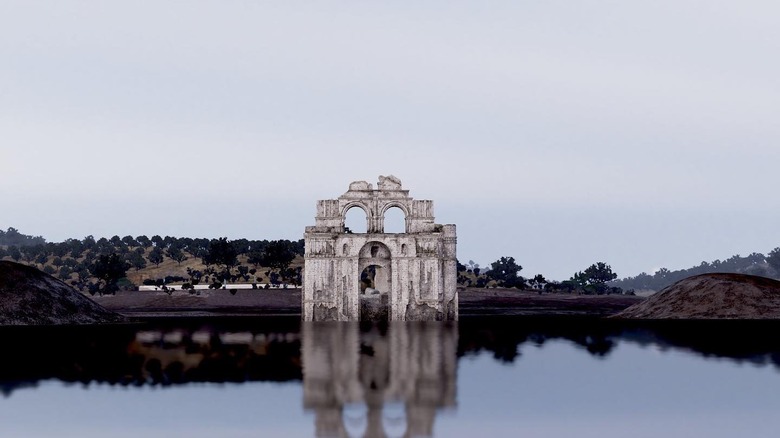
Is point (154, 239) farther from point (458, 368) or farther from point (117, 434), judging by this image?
point (117, 434)

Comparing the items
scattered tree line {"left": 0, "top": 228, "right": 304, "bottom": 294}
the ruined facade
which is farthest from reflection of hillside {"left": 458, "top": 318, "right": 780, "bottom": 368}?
scattered tree line {"left": 0, "top": 228, "right": 304, "bottom": 294}

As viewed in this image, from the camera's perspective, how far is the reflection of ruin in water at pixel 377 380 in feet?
102

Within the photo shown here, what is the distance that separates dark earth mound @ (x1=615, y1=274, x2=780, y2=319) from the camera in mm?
93588

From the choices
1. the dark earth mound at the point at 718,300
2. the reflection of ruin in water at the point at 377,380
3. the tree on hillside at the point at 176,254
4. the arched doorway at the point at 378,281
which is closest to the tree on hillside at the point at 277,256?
the tree on hillside at the point at 176,254

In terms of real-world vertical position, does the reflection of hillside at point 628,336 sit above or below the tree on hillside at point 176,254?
below

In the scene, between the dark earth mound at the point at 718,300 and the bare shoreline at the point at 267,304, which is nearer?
the dark earth mound at the point at 718,300

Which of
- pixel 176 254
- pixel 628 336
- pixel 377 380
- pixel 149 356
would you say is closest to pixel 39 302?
pixel 149 356

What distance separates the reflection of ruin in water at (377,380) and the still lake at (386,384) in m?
0.10

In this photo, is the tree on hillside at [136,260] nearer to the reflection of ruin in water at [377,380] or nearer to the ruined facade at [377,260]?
the ruined facade at [377,260]

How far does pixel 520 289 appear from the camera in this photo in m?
146

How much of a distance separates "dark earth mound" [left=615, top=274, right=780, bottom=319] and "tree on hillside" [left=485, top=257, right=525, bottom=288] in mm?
52371

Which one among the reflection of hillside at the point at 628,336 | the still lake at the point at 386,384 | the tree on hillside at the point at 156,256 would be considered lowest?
the still lake at the point at 386,384

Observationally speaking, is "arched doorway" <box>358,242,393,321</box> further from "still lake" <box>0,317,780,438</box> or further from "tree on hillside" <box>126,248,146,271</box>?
"tree on hillside" <box>126,248,146,271</box>

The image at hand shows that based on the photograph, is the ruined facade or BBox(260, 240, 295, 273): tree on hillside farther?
BBox(260, 240, 295, 273): tree on hillside
